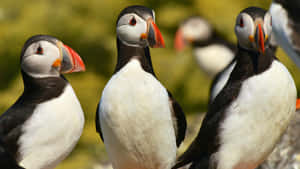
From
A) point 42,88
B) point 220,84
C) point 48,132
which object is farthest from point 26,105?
point 220,84

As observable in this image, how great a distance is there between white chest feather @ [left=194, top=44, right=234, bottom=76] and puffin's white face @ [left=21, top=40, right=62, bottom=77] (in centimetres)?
384

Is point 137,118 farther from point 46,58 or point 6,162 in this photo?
point 6,162

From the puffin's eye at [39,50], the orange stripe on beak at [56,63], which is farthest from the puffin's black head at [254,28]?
the puffin's eye at [39,50]

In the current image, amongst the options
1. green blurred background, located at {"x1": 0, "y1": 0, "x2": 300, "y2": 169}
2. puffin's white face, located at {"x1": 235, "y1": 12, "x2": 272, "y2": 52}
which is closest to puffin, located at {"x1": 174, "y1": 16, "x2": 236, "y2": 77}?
green blurred background, located at {"x1": 0, "y1": 0, "x2": 300, "y2": 169}

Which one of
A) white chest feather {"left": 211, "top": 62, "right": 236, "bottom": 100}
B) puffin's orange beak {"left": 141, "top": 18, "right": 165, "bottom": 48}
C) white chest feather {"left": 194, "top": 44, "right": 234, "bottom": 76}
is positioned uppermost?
puffin's orange beak {"left": 141, "top": 18, "right": 165, "bottom": 48}

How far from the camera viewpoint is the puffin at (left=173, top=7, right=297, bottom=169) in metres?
3.71

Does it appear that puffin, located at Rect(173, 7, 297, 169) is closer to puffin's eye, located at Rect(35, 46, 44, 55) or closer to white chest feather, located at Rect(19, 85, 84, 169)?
white chest feather, located at Rect(19, 85, 84, 169)

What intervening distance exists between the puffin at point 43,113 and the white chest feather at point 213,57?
3.78 m

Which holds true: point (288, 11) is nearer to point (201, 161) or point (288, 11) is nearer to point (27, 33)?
point (201, 161)

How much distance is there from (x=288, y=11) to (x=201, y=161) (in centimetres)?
265

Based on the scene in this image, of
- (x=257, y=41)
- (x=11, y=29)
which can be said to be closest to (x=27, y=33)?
(x=11, y=29)

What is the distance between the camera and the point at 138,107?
3.93 metres

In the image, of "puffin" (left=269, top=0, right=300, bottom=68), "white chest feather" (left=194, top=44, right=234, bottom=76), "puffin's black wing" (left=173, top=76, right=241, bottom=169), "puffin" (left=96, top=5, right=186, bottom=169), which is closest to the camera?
"puffin's black wing" (left=173, top=76, right=241, bottom=169)

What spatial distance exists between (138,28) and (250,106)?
1.00 metres
